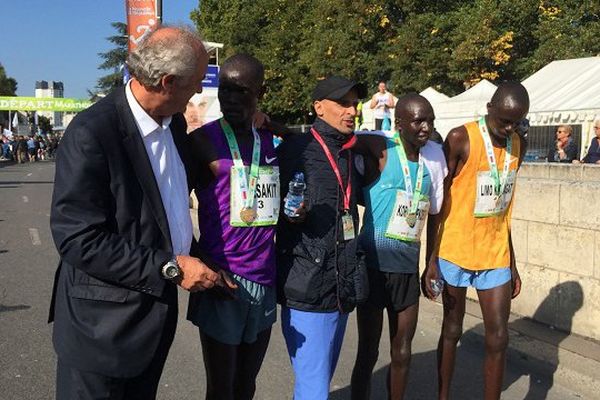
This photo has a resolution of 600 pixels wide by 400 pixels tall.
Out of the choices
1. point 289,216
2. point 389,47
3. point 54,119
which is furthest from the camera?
point 54,119

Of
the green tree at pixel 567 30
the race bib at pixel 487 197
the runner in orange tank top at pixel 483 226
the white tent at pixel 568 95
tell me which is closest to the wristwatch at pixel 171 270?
the runner in orange tank top at pixel 483 226

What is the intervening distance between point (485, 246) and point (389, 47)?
2560 centimetres

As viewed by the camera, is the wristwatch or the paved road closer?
the wristwatch

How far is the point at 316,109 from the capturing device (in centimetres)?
306

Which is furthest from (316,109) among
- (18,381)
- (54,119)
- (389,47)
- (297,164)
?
(54,119)

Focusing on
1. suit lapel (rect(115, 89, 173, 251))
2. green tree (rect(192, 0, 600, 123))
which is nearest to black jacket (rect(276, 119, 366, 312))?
suit lapel (rect(115, 89, 173, 251))

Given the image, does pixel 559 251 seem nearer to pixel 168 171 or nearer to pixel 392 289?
pixel 392 289

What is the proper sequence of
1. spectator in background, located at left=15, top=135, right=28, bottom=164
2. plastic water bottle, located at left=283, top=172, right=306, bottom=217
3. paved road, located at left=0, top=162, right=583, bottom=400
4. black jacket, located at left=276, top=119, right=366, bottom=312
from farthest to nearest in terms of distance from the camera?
spectator in background, located at left=15, top=135, right=28, bottom=164 → paved road, located at left=0, top=162, right=583, bottom=400 → black jacket, located at left=276, top=119, right=366, bottom=312 → plastic water bottle, located at left=283, top=172, right=306, bottom=217

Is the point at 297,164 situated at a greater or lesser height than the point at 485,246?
greater

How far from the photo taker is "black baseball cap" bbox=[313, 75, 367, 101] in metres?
2.91

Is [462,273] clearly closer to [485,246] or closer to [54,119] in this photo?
[485,246]

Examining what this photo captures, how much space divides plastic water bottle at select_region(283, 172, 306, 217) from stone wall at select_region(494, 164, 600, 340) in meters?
3.15

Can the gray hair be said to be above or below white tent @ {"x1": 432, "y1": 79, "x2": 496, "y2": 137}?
below

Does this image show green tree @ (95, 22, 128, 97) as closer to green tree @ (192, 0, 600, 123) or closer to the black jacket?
green tree @ (192, 0, 600, 123)
